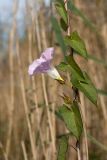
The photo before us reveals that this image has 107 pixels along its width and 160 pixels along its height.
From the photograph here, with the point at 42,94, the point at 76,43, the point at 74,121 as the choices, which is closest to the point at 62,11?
the point at 76,43

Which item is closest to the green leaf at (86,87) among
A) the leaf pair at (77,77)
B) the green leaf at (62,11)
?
the leaf pair at (77,77)

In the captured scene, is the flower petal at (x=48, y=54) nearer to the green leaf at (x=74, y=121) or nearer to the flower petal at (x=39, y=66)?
the flower petal at (x=39, y=66)

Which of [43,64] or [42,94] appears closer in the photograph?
[43,64]

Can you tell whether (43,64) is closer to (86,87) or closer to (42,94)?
(86,87)

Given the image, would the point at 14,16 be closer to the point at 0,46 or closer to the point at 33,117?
the point at 33,117

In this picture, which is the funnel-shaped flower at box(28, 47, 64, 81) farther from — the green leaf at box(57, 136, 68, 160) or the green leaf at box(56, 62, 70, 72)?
the green leaf at box(57, 136, 68, 160)

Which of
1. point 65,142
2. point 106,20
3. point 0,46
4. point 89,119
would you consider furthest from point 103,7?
point 65,142

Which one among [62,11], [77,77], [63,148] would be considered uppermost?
[62,11]

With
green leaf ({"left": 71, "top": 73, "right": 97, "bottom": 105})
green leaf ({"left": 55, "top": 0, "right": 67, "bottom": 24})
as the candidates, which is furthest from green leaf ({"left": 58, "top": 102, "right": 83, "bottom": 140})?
green leaf ({"left": 55, "top": 0, "right": 67, "bottom": 24})
